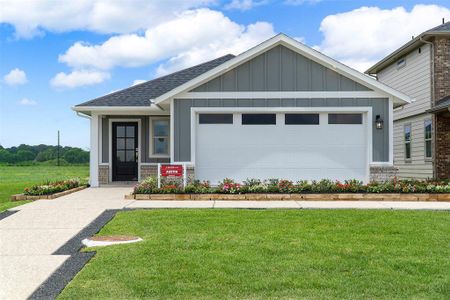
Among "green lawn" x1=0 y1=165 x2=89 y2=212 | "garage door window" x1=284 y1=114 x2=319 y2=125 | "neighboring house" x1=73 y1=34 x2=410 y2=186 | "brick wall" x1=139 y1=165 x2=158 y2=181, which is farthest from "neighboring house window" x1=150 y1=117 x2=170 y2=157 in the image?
"green lawn" x1=0 y1=165 x2=89 y2=212

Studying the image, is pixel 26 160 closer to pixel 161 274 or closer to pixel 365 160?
pixel 365 160

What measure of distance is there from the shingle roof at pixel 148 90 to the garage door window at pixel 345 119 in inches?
238

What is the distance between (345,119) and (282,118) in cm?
194

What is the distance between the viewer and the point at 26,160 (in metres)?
56.0

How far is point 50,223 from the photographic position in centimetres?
847

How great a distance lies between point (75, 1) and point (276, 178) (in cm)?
754

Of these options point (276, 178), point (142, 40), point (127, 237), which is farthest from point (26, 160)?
point (127, 237)

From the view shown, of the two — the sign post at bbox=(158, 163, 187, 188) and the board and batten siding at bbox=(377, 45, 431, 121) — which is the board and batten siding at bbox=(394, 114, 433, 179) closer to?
the board and batten siding at bbox=(377, 45, 431, 121)

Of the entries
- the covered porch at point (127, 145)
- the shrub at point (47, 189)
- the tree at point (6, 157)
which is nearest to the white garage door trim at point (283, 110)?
the covered porch at point (127, 145)

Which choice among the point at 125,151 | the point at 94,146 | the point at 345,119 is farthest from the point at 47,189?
the point at 345,119

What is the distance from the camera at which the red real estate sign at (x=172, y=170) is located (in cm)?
1288

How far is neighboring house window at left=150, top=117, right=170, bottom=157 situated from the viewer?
16.9m

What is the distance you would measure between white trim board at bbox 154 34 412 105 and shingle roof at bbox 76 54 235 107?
8.08 feet

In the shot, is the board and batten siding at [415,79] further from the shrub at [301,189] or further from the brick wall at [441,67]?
the shrub at [301,189]
